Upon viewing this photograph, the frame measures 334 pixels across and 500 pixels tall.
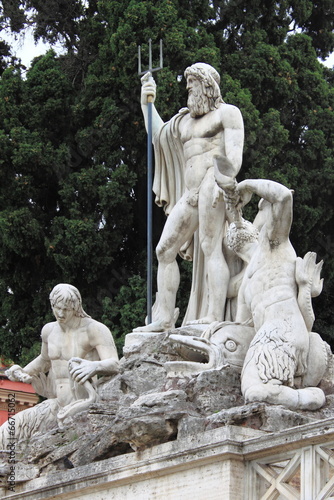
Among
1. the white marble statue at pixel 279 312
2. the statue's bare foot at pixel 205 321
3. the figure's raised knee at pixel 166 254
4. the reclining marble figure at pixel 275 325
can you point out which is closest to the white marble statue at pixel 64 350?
the statue's bare foot at pixel 205 321

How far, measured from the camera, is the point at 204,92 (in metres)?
14.8

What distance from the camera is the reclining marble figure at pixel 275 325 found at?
1243 centimetres

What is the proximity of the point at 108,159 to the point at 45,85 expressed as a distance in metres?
1.62

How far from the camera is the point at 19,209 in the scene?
21219 millimetres

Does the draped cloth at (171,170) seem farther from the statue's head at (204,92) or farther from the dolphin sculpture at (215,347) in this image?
the dolphin sculpture at (215,347)

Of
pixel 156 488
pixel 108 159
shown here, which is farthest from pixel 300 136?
pixel 156 488

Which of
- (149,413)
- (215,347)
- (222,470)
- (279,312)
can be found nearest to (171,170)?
(215,347)

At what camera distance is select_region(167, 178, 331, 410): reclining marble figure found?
1243 centimetres

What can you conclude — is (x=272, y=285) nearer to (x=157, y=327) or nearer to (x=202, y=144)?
(x=157, y=327)

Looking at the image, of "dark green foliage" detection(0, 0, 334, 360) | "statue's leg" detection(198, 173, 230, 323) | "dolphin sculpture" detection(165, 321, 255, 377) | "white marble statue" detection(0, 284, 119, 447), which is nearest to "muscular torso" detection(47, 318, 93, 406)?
"white marble statue" detection(0, 284, 119, 447)

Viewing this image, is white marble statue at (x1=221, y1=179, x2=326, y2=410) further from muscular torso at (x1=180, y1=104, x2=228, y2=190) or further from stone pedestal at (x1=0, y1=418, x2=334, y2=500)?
muscular torso at (x1=180, y1=104, x2=228, y2=190)

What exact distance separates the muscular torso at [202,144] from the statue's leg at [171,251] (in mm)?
234

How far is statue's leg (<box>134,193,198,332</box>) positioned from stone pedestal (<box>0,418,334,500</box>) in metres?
2.58

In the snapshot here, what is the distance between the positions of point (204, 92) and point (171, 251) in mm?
1566
